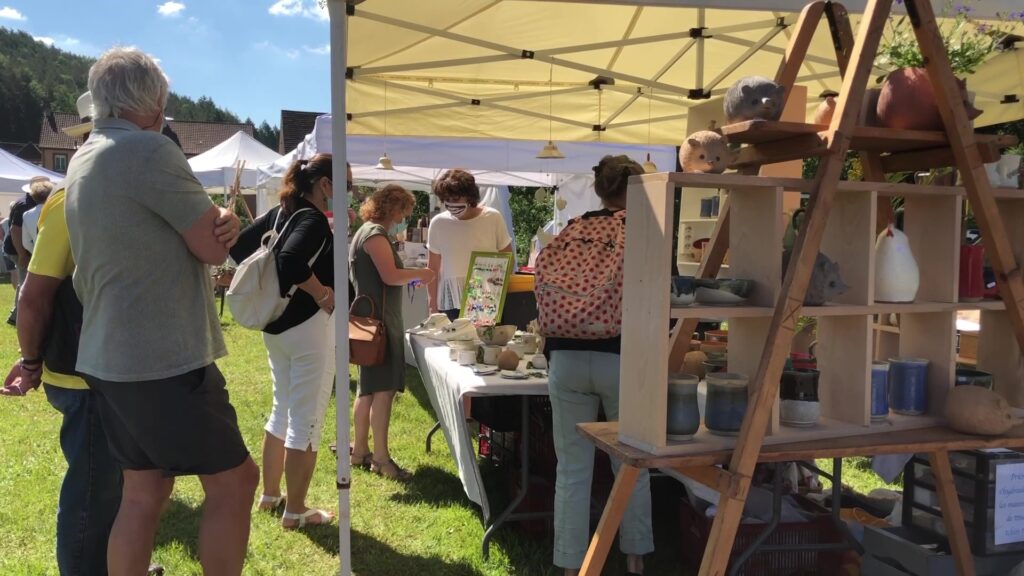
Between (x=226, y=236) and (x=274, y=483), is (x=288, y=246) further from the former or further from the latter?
(x=274, y=483)

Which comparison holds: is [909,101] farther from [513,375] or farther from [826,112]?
[513,375]

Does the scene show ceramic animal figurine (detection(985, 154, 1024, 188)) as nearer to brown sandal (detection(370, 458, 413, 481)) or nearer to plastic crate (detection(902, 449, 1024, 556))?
plastic crate (detection(902, 449, 1024, 556))

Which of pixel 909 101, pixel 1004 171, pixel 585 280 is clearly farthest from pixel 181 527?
pixel 1004 171

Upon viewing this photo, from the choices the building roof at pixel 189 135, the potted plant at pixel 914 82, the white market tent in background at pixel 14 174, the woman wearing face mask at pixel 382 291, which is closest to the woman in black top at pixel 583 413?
the potted plant at pixel 914 82

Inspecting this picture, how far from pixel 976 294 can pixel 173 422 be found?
2.13 meters

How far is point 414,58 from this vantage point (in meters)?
4.45

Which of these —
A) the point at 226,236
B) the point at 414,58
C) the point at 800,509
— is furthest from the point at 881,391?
the point at 414,58

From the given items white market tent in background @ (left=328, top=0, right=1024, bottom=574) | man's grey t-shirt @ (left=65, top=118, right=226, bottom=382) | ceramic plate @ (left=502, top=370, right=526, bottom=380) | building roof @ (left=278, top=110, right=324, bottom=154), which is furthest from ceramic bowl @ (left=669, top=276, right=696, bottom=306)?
building roof @ (left=278, top=110, right=324, bottom=154)

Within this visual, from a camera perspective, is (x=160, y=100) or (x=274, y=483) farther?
(x=274, y=483)

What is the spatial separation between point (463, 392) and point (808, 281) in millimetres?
1425

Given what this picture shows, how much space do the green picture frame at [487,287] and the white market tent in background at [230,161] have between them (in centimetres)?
696

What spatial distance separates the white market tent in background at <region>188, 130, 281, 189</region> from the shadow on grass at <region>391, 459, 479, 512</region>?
716cm

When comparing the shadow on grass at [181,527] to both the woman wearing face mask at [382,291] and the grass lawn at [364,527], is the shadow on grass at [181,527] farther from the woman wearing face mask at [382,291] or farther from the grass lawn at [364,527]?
A: the woman wearing face mask at [382,291]

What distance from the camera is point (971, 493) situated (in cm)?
230
